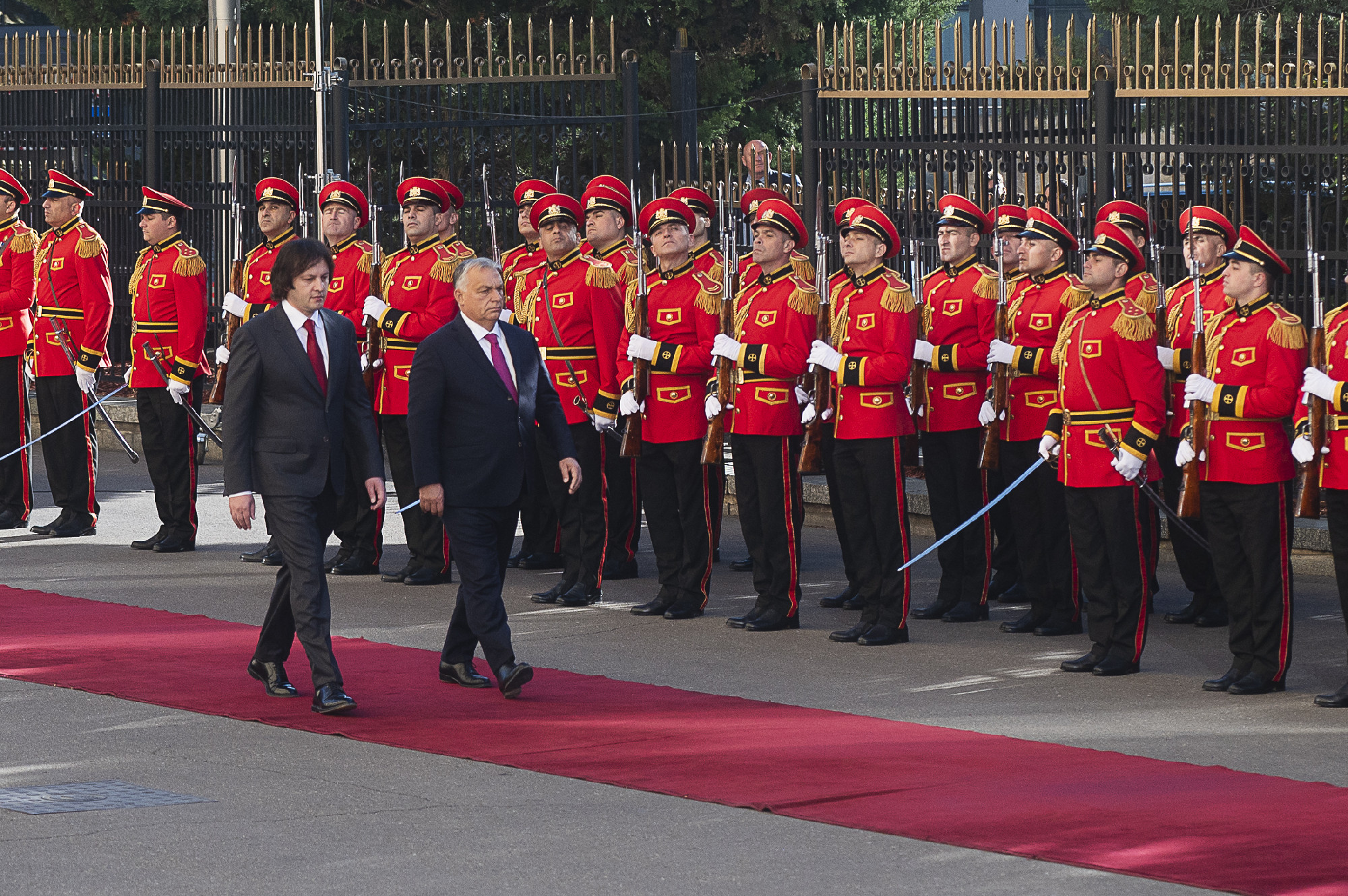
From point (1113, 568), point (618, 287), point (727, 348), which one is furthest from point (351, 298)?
point (1113, 568)

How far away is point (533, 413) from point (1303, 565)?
471 centimetres

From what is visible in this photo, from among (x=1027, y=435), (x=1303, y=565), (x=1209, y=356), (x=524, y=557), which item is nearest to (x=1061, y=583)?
(x=1027, y=435)

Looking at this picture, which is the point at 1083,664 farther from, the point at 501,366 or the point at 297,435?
the point at 297,435

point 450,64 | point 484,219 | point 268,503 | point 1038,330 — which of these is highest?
point 450,64

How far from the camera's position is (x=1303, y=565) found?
438 inches

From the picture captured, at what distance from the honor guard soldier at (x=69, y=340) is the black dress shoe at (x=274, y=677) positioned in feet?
15.0

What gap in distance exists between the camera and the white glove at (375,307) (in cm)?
1120

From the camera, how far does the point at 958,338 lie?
997 cm

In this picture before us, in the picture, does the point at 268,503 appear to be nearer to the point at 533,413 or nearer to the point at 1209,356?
the point at 533,413

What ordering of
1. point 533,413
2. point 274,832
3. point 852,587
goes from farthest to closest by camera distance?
point 852,587 → point 533,413 → point 274,832

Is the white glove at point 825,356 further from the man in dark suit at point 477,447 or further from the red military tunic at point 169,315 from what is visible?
the red military tunic at point 169,315

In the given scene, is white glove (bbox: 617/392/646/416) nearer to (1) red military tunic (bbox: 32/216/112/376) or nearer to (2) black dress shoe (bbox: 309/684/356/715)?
(2) black dress shoe (bbox: 309/684/356/715)

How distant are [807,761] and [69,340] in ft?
22.8

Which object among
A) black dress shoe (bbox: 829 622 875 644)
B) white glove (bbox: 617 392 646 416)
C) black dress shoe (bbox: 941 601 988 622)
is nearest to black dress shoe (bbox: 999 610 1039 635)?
black dress shoe (bbox: 941 601 988 622)
